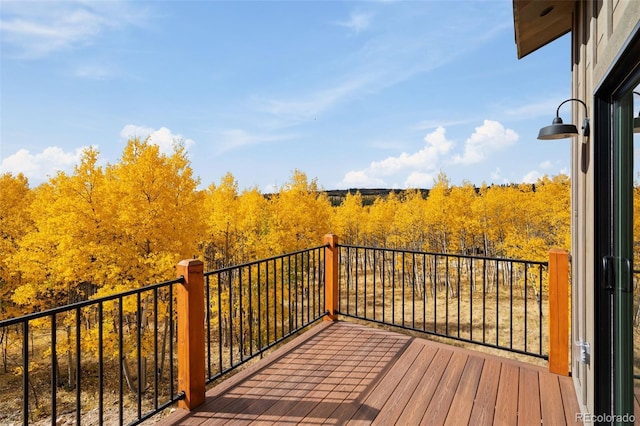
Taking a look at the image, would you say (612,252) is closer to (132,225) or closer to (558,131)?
(558,131)

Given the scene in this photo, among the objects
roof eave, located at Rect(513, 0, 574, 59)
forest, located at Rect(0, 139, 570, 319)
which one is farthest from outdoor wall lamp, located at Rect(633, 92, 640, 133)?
forest, located at Rect(0, 139, 570, 319)

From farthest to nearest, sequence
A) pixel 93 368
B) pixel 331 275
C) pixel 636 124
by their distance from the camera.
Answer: pixel 93 368
pixel 331 275
pixel 636 124

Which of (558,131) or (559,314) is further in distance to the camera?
(559,314)

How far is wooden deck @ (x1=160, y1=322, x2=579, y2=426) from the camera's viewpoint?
7.45 ft

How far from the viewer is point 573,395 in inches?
98.3

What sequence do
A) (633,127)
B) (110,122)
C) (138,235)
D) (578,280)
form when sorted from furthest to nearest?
1. (110,122)
2. (138,235)
3. (578,280)
4. (633,127)

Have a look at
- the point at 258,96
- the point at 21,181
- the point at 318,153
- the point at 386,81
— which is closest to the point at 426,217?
the point at 318,153

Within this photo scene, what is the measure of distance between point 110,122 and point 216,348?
14682 mm

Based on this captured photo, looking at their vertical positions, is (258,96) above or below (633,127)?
above

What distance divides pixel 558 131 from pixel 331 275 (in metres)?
2.77

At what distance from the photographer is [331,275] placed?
418 centimetres

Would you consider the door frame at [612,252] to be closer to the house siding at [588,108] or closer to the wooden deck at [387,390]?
the house siding at [588,108]

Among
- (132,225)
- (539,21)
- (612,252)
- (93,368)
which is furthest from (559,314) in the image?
(93,368)

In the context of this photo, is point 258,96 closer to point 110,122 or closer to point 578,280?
point 110,122
